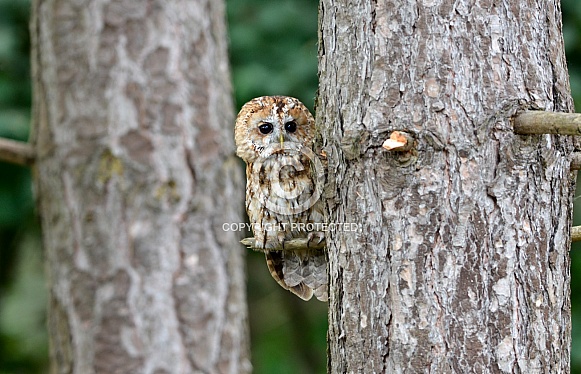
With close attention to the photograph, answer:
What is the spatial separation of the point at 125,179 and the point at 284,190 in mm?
1864

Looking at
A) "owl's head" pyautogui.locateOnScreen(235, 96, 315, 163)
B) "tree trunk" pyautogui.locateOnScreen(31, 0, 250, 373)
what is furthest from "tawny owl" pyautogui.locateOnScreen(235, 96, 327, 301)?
"tree trunk" pyautogui.locateOnScreen(31, 0, 250, 373)

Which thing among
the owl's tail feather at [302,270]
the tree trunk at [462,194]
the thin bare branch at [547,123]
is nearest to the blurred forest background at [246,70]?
the owl's tail feather at [302,270]

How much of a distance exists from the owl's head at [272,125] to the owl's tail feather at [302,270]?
462mm

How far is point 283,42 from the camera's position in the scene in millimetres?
4707

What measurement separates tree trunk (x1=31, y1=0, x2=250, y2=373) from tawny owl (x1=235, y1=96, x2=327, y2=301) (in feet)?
5.30

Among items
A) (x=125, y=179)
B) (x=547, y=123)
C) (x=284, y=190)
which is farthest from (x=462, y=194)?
(x=284, y=190)

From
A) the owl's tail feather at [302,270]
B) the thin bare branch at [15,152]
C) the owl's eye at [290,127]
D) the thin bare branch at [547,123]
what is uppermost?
the owl's eye at [290,127]

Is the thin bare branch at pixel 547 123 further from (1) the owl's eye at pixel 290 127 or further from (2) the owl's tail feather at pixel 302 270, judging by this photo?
(1) the owl's eye at pixel 290 127

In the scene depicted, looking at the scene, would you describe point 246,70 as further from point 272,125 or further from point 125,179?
point 125,179

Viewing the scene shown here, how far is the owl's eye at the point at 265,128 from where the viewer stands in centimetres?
349

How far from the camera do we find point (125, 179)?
1465 millimetres

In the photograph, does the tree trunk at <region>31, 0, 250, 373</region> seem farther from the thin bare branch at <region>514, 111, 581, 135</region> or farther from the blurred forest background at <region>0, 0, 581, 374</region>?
the blurred forest background at <region>0, 0, 581, 374</region>

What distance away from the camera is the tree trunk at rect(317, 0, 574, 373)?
205 centimetres

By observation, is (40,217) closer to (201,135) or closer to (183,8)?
(201,135)
